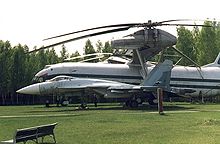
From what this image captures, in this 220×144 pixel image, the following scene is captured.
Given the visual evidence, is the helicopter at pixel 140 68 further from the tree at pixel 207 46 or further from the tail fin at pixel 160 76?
the tree at pixel 207 46

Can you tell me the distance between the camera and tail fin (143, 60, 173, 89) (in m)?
40.3

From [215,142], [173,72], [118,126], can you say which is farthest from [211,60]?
[215,142]

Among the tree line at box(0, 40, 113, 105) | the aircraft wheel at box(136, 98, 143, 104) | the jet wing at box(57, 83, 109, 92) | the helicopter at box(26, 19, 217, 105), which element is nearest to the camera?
the helicopter at box(26, 19, 217, 105)

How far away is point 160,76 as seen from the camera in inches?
1599

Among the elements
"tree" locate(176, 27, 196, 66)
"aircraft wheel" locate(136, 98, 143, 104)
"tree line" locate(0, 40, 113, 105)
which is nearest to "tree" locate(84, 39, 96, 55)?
"tree line" locate(0, 40, 113, 105)

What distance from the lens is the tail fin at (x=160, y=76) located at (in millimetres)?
40312

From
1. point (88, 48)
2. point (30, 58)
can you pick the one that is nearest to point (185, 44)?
point (88, 48)

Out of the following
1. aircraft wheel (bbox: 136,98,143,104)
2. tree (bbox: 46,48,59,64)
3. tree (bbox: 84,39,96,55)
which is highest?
tree (bbox: 84,39,96,55)

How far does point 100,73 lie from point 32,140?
3050cm

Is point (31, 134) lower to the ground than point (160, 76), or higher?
lower

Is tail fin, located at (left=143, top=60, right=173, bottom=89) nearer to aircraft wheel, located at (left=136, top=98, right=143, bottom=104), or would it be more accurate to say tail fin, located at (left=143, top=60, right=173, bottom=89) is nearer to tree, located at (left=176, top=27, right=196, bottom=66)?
aircraft wheel, located at (left=136, top=98, right=143, bottom=104)

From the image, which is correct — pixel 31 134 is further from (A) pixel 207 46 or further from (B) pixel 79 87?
(A) pixel 207 46

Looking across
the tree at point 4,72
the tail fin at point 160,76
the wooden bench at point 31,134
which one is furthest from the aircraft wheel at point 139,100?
the tree at point 4,72

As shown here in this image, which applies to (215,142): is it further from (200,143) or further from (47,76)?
(47,76)
